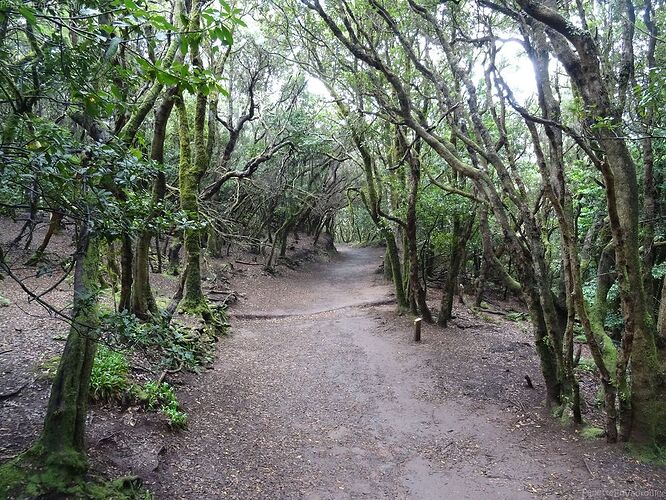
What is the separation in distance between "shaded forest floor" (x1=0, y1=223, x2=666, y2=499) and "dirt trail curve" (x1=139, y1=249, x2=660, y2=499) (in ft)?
0.08

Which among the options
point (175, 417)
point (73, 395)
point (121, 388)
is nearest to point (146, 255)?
point (121, 388)

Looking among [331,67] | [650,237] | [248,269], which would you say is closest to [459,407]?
[650,237]

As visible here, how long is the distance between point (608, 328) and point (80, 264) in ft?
45.7

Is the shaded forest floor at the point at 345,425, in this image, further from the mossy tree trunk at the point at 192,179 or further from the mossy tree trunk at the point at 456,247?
the mossy tree trunk at the point at 192,179

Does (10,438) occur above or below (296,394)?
above

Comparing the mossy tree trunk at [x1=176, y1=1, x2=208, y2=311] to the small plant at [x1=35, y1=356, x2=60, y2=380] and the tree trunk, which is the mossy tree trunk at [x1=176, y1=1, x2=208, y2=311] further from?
the small plant at [x1=35, y1=356, x2=60, y2=380]

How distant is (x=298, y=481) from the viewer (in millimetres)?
5699

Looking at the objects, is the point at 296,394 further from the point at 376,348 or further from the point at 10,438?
the point at 10,438

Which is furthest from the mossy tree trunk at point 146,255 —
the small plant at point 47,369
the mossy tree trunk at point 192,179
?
the small plant at point 47,369

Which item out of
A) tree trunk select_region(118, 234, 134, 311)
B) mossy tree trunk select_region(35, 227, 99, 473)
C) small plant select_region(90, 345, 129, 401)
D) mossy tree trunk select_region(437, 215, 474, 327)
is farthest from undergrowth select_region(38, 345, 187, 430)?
mossy tree trunk select_region(437, 215, 474, 327)

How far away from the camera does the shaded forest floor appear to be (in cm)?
521

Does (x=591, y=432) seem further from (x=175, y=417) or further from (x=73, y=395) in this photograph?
(x=73, y=395)

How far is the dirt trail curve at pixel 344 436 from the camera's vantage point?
18.0 ft

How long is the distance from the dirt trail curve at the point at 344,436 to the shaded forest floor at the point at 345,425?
0.03 m
